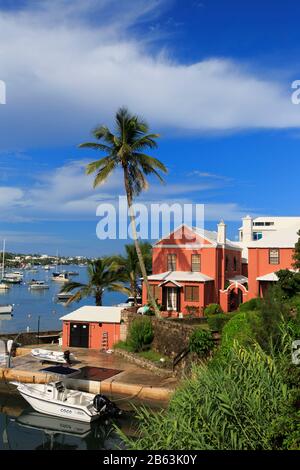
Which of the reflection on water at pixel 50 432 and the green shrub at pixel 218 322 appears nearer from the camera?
the reflection on water at pixel 50 432

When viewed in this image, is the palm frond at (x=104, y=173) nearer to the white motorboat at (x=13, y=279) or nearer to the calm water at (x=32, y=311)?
the calm water at (x=32, y=311)

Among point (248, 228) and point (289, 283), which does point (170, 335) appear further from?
point (248, 228)

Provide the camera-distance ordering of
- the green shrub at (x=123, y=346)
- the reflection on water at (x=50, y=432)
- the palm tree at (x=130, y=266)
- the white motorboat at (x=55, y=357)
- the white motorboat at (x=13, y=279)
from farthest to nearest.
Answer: the white motorboat at (x=13, y=279), the palm tree at (x=130, y=266), the green shrub at (x=123, y=346), the white motorboat at (x=55, y=357), the reflection on water at (x=50, y=432)

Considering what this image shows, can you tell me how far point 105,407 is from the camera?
1803cm

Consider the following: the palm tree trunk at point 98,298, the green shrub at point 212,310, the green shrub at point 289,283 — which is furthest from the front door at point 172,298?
the green shrub at point 289,283

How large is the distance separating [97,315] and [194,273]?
26.9ft

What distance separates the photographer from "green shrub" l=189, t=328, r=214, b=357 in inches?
820

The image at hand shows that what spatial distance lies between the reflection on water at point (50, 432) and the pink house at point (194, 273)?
12.8m

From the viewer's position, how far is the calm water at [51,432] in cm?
1700

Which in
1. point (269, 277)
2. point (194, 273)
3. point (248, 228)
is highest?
point (248, 228)

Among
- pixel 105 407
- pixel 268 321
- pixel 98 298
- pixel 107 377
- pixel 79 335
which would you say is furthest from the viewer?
pixel 98 298

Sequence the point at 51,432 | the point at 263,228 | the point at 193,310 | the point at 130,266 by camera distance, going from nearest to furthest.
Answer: the point at 51,432 → the point at 193,310 → the point at 130,266 → the point at 263,228

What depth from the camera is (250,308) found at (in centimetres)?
2492

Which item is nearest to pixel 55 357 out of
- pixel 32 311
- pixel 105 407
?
pixel 105 407
